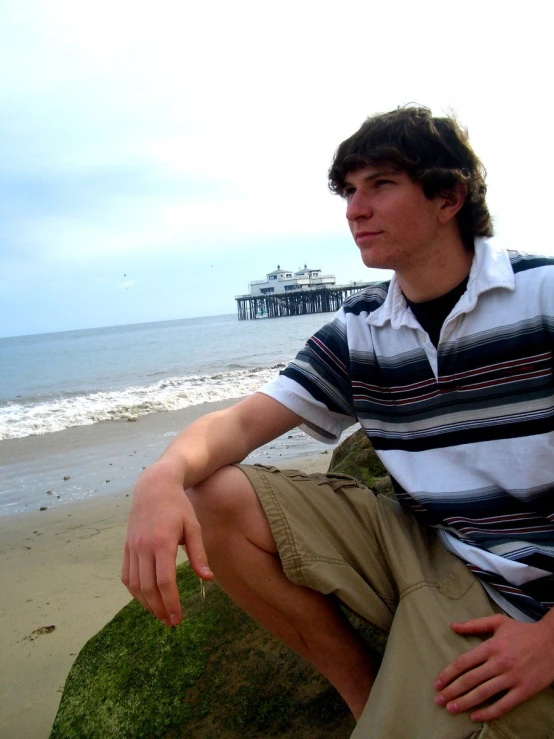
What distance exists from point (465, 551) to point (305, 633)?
1.81 feet

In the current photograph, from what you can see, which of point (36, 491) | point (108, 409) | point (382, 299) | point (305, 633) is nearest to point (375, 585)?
point (305, 633)

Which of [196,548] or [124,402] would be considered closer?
[196,548]

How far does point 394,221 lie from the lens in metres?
2.05

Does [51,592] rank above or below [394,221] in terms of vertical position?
below

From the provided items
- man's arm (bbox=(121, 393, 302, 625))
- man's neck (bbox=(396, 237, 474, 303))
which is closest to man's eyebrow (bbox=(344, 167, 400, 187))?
man's neck (bbox=(396, 237, 474, 303))

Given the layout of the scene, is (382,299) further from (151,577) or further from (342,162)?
(151,577)

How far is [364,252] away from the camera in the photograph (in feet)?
6.82

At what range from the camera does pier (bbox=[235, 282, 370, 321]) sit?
56.8m

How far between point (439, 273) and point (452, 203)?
0.26m

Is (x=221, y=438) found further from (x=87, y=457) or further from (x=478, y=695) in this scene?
(x=87, y=457)

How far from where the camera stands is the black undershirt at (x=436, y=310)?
2023 mm

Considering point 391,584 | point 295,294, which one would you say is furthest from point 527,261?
point 295,294

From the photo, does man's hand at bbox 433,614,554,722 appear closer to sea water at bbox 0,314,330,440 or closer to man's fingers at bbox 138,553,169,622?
man's fingers at bbox 138,553,169,622

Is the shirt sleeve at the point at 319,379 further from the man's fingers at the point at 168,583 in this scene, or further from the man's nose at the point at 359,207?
the man's fingers at the point at 168,583
